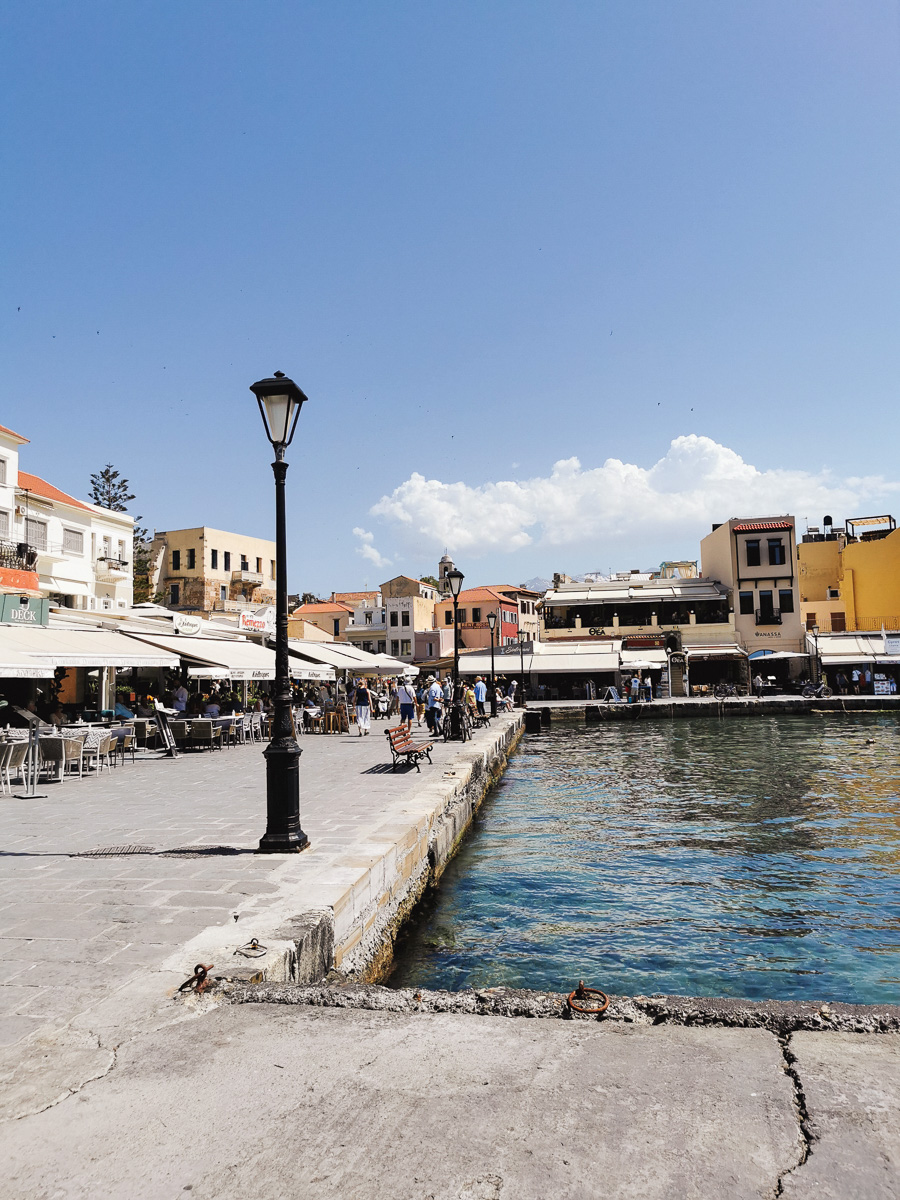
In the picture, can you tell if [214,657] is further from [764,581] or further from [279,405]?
[764,581]

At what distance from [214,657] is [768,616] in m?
39.6

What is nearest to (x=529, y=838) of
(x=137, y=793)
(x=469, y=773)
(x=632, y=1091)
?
(x=469, y=773)

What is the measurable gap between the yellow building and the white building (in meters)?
41.3

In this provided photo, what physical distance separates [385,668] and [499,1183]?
25666 millimetres

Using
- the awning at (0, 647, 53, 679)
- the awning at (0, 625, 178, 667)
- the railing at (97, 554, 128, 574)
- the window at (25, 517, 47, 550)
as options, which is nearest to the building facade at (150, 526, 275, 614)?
the railing at (97, 554, 128, 574)

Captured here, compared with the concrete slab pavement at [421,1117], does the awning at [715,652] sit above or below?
above

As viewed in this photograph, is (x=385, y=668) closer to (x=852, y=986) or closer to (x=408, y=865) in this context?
(x=408, y=865)

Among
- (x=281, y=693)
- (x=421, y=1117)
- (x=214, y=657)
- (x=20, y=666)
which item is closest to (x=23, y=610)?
(x=214, y=657)

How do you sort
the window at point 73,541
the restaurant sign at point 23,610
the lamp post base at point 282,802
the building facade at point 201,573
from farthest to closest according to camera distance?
the building facade at point 201,573, the window at point 73,541, the restaurant sign at point 23,610, the lamp post base at point 282,802

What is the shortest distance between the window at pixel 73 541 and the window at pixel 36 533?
1418 millimetres

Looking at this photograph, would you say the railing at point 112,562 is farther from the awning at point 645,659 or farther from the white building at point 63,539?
the awning at point 645,659

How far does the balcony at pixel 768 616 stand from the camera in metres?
48.3

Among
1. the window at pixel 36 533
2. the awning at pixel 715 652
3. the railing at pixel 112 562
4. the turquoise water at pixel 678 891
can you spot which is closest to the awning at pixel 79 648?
the turquoise water at pixel 678 891

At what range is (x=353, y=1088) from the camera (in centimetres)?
314
